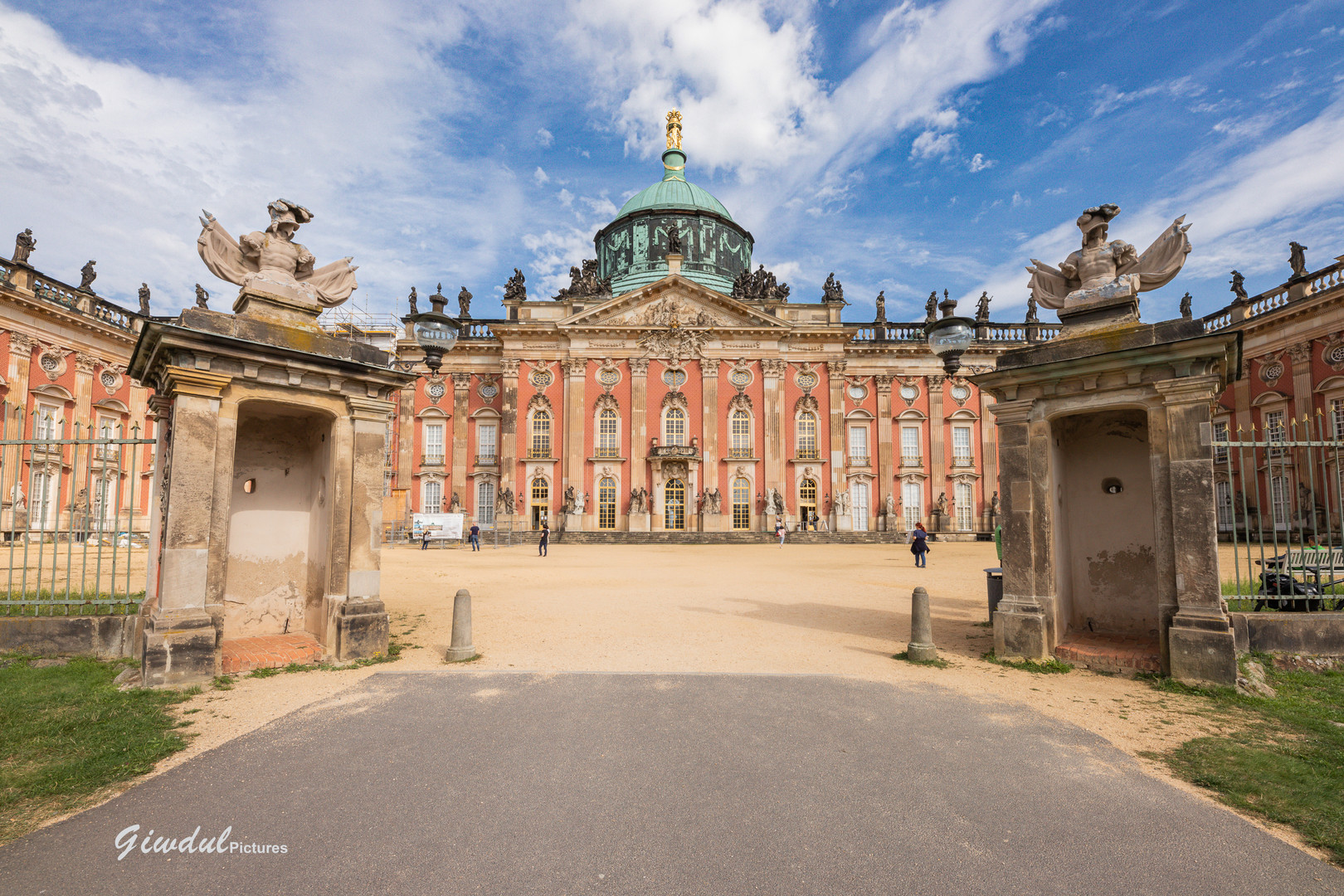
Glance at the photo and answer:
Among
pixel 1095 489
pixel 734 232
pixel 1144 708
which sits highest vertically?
pixel 734 232

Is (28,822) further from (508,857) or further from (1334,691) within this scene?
(1334,691)

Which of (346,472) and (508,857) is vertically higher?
(346,472)

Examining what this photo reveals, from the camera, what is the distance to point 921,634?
7688 millimetres

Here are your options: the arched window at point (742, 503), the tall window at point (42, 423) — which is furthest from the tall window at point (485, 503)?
the tall window at point (42, 423)

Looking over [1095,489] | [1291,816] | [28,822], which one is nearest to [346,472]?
[28,822]

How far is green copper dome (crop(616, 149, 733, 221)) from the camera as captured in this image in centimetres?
4544

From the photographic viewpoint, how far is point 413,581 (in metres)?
15.6

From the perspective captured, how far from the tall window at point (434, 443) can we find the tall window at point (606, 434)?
948cm

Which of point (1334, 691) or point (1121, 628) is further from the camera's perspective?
point (1121, 628)

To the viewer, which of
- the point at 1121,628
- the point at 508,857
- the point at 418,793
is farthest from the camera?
the point at 1121,628

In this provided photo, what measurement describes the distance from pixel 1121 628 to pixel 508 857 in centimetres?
840

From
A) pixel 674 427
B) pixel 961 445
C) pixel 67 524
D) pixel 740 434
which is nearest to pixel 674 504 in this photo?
pixel 674 427

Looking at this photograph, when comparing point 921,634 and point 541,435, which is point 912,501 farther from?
point 921,634

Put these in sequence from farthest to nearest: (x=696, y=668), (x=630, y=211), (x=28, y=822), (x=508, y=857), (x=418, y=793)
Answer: (x=630, y=211) → (x=696, y=668) → (x=418, y=793) → (x=28, y=822) → (x=508, y=857)
